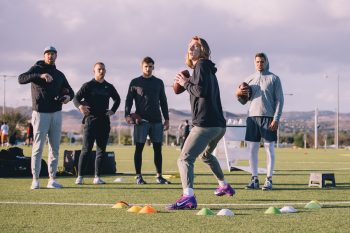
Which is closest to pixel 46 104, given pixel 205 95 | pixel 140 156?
pixel 140 156

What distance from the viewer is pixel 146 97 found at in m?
11.7

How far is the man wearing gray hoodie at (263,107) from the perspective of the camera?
1038cm

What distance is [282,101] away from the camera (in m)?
10.4

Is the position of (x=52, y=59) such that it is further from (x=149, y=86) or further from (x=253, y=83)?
(x=253, y=83)

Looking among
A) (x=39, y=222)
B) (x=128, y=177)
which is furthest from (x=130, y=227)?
(x=128, y=177)

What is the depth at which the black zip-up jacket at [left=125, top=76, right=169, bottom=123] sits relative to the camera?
38.3ft

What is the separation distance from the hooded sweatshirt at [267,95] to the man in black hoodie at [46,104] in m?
3.02

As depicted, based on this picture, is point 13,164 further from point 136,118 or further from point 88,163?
point 136,118

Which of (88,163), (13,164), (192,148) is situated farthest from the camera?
(88,163)

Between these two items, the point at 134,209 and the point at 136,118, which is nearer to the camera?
the point at 134,209

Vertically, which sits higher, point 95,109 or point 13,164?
point 95,109

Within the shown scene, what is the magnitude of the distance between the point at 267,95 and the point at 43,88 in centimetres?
356

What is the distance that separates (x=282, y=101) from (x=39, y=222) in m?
5.32

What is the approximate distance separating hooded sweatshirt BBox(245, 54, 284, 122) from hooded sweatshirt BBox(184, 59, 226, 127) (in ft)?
8.75
